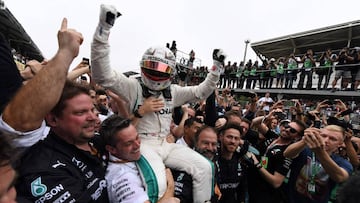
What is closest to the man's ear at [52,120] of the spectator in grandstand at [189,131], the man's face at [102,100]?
the spectator in grandstand at [189,131]

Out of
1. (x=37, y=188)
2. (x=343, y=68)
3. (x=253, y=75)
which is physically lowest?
(x=37, y=188)

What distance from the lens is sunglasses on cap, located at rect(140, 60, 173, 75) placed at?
2.51 meters

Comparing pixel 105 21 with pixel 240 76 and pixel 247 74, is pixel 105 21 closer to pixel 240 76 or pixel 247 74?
pixel 247 74

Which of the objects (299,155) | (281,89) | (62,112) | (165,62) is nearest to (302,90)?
(281,89)

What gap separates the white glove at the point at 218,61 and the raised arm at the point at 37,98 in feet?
6.01

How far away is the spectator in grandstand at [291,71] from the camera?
14.4 m

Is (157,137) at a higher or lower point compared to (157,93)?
lower

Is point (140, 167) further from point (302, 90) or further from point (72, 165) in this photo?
point (302, 90)

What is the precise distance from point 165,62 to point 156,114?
0.48 meters

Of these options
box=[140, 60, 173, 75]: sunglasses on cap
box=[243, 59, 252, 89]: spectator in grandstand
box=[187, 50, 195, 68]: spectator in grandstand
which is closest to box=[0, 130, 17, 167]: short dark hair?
box=[140, 60, 173, 75]: sunglasses on cap

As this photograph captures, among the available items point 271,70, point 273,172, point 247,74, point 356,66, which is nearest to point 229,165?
point 273,172

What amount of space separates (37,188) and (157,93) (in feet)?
4.82

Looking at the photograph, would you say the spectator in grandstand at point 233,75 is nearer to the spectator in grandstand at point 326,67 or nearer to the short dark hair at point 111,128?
the spectator in grandstand at point 326,67

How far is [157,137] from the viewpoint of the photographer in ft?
8.21
